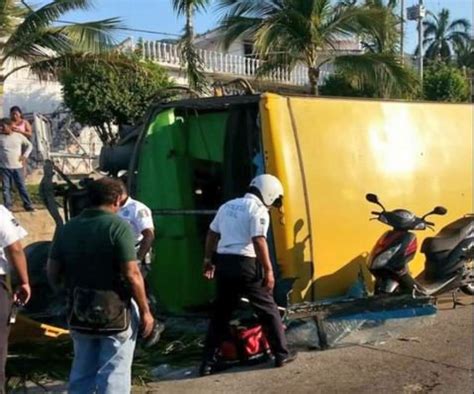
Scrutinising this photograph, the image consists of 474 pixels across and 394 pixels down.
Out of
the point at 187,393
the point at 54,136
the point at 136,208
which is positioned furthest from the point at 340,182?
the point at 54,136

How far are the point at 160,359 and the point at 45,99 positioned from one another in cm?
1781

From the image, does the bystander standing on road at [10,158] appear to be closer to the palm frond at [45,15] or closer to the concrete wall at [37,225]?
the concrete wall at [37,225]

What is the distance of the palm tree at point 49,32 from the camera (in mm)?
14453

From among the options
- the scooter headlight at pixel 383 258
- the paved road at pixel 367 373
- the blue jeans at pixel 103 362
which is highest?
the scooter headlight at pixel 383 258

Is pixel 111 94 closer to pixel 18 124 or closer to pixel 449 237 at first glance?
pixel 18 124

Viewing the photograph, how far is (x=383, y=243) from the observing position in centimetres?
733

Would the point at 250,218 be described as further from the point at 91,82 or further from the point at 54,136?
the point at 54,136

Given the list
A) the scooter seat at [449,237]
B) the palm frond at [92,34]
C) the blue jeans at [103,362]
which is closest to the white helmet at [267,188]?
the blue jeans at [103,362]

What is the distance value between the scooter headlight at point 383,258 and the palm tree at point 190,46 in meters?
8.68

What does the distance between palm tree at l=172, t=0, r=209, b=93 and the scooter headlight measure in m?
8.68

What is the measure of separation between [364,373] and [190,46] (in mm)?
10892

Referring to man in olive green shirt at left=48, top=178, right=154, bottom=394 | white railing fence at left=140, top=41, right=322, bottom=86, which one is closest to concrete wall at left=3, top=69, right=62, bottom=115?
white railing fence at left=140, top=41, right=322, bottom=86

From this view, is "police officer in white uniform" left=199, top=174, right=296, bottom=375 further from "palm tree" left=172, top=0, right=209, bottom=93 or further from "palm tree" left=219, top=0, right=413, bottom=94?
"palm tree" left=219, top=0, right=413, bottom=94

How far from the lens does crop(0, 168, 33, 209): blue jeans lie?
1216cm
